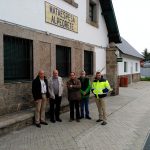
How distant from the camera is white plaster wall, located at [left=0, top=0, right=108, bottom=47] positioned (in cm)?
966

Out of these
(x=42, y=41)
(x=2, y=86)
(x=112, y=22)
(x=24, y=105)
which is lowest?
(x=24, y=105)

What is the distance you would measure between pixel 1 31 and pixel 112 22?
33.9ft

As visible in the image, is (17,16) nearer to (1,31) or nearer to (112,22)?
(1,31)

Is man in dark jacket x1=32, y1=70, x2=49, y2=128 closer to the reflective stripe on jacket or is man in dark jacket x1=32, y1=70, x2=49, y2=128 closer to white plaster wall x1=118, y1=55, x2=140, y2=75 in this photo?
the reflective stripe on jacket

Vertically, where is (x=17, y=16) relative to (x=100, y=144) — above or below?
above

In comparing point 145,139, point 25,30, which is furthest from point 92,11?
point 145,139

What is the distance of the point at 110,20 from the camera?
60.5 feet

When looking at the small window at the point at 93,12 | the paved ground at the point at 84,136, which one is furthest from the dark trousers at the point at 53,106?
the small window at the point at 93,12

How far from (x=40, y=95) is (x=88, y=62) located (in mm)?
7378

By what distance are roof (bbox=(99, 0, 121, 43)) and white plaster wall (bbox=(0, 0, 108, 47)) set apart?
5.77ft

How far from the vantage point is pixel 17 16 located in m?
10.0

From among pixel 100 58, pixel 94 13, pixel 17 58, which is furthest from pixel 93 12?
pixel 17 58

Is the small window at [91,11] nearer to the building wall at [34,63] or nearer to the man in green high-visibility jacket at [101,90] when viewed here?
the building wall at [34,63]

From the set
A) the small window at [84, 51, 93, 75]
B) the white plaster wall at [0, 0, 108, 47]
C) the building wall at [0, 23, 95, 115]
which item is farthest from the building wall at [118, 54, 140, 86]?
the building wall at [0, 23, 95, 115]
